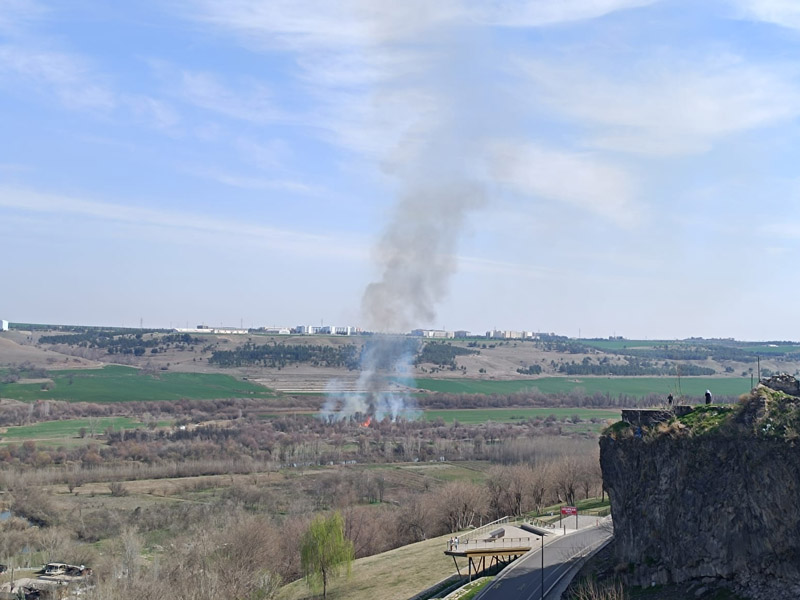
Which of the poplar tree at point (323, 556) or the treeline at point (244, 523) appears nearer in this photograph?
the treeline at point (244, 523)

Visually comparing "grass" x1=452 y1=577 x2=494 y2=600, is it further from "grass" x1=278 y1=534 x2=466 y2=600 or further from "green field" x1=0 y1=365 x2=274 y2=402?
"green field" x1=0 y1=365 x2=274 y2=402

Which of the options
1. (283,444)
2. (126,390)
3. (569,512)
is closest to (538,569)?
(569,512)

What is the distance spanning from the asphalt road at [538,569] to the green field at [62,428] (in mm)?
98328

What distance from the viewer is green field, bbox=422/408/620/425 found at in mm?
156875

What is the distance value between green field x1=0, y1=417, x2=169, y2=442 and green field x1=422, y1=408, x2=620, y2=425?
5023 centimetres

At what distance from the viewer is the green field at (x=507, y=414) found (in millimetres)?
156875

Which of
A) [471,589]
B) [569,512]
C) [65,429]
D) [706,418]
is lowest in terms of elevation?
[65,429]

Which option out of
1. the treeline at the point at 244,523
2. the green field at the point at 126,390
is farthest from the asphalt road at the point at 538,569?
the green field at the point at 126,390

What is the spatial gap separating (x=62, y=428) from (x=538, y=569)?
375 feet

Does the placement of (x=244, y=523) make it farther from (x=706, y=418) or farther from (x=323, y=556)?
(x=706, y=418)

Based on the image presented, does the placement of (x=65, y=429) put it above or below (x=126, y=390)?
below

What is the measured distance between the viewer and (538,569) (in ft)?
133

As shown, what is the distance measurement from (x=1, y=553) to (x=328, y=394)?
11497 cm

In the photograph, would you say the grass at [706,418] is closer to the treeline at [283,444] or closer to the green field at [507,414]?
the treeline at [283,444]
